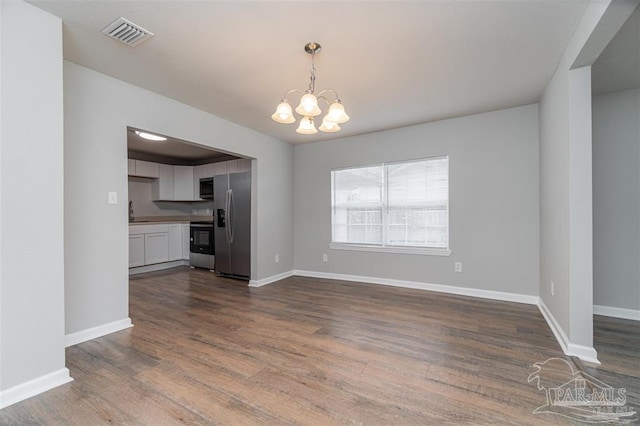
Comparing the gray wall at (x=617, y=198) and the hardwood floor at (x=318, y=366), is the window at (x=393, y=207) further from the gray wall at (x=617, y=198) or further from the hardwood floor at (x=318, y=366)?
the gray wall at (x=617, y=198)

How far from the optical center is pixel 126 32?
6.48 ft

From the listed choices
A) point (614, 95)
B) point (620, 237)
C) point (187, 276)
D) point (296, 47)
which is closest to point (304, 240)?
point (187, 276)

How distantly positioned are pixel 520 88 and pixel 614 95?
3.46ft

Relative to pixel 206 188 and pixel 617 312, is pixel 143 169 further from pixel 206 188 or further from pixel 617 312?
pixel 617 312

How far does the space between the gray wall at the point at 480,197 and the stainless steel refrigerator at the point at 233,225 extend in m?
1.80

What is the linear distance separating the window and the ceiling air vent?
3249 millimetres

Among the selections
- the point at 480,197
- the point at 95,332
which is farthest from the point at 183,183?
the point at 480,197

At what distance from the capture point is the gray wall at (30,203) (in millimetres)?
1646

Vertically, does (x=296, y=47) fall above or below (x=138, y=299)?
above

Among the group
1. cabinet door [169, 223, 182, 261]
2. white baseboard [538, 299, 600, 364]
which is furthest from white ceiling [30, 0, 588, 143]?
cabinet door [169, 223, 182, 261]

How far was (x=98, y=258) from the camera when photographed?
252cm

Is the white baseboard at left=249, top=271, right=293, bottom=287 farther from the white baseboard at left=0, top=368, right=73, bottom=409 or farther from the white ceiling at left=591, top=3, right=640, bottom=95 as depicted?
the white ceiling at left=591, top=3, right=640, bottom=95

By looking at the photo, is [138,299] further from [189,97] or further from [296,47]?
[296,47]

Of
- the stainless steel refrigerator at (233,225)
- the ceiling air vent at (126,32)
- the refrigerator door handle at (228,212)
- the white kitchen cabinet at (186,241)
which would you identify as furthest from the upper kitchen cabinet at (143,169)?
the ceiling air vent at (126,32)
